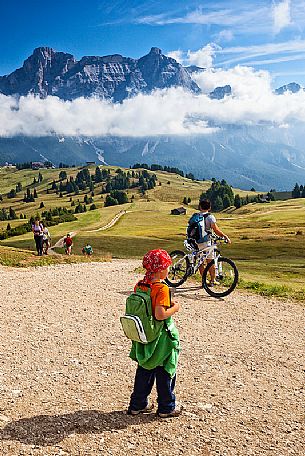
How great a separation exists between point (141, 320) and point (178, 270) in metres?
12.8

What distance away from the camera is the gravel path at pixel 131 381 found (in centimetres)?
767

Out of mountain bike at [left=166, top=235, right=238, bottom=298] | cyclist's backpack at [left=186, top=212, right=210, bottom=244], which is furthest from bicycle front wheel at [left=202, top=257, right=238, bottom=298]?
cyclist's backpack at [left=186, top=212, right=210, bottom=244]

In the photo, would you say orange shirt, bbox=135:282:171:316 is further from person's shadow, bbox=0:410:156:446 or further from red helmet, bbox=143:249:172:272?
person's shadow, bbox=0:410:156:446

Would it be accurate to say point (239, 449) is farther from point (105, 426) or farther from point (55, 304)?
point (55, 304)

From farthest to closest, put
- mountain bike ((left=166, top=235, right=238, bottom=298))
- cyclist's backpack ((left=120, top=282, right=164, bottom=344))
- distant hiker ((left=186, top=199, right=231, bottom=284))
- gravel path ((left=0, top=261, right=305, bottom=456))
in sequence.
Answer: mountain bike ((left=166, top=235, right=238, bottom=298)) → distant hiker ((left=186, top=199, right=231, bottom=284)) → cyclist's backpack ((left=120, top=282, right=164, bottom=344)) → gravel path ((left=0, top=261, right=305, bottom=456))

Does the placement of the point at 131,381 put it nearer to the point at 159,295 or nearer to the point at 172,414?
the point at 172,414

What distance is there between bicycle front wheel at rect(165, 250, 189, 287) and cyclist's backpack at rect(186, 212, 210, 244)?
144cm

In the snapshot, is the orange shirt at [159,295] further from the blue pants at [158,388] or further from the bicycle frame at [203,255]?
the bicycle frame at [203,255]

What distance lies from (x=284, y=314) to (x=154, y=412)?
9213 millimetres

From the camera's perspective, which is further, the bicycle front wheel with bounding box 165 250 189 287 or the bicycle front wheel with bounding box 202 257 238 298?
the bicycle front wheel with bounding box 165 250 189 287

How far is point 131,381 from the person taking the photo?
402 inches

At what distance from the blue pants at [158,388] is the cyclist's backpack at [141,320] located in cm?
73

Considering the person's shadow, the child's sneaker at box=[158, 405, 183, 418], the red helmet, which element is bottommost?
the person's shadow

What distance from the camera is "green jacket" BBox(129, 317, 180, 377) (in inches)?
322
